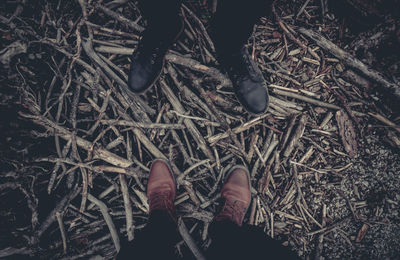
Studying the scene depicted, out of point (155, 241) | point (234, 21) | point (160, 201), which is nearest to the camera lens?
point (234, 21)

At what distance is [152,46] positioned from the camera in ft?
6.69

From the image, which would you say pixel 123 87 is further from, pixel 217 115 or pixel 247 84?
pixel 247 84

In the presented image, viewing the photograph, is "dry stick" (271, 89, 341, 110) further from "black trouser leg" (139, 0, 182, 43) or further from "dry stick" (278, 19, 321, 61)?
"black trouser leg" (139, 0, 182, 43)

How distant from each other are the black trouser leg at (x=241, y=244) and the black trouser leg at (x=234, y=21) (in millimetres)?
1883

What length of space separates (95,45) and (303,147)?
2.74m

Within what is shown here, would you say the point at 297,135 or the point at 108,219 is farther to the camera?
the point at 297,135

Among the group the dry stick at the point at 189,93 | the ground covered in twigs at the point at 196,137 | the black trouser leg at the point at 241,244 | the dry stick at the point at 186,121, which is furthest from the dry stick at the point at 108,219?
the dry stick at the point at 189,93

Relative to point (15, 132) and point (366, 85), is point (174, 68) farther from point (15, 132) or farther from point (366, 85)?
point (366, 85)

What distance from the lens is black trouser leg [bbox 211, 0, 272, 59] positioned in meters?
1.57

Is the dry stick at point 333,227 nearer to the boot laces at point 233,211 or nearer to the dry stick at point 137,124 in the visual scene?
the boot laces at point 233,211

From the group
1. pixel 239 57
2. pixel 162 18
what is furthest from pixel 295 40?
pixel 162 18

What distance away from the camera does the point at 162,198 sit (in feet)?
7.05

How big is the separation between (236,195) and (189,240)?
2.40 feet

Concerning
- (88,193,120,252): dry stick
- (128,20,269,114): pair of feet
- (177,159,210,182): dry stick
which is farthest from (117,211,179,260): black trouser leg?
(128,20,269,114): pair of feet
